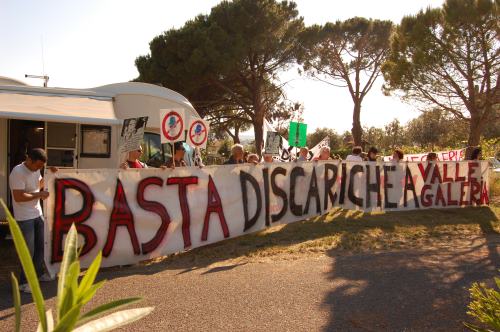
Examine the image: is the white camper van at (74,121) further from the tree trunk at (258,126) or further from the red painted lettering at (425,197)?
the tree trunk at (258,126)

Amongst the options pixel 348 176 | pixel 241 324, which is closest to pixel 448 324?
pixel 241 324

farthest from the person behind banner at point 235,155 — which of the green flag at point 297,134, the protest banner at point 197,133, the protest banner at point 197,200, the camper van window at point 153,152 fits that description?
the green flag at point 297,134

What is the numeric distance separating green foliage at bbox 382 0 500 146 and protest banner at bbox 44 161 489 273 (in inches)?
274

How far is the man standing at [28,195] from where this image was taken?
5125mm

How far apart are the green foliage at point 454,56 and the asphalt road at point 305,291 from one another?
11213 mm

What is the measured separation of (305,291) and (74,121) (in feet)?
15.9

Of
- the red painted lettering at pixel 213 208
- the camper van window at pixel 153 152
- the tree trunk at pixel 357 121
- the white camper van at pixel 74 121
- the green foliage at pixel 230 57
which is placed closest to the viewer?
the red painted lettering at pixel 213 208

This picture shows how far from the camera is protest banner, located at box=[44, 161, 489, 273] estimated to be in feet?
19.4

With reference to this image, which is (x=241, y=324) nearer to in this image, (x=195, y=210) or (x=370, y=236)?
(x=195, y=210)

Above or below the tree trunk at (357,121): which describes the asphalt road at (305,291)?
below

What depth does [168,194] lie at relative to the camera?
6816mm

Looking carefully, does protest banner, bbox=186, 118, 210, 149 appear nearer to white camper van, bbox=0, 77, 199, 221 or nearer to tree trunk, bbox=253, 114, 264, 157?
white camper van, bbox=0, 77, 199, 221

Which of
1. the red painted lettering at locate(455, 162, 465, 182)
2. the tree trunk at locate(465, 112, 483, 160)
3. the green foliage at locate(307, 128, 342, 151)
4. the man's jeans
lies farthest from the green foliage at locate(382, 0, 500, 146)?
the green foliage at locate(307, 128, 342, 151)

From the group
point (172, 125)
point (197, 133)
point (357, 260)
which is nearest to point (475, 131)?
point (197, 133)
